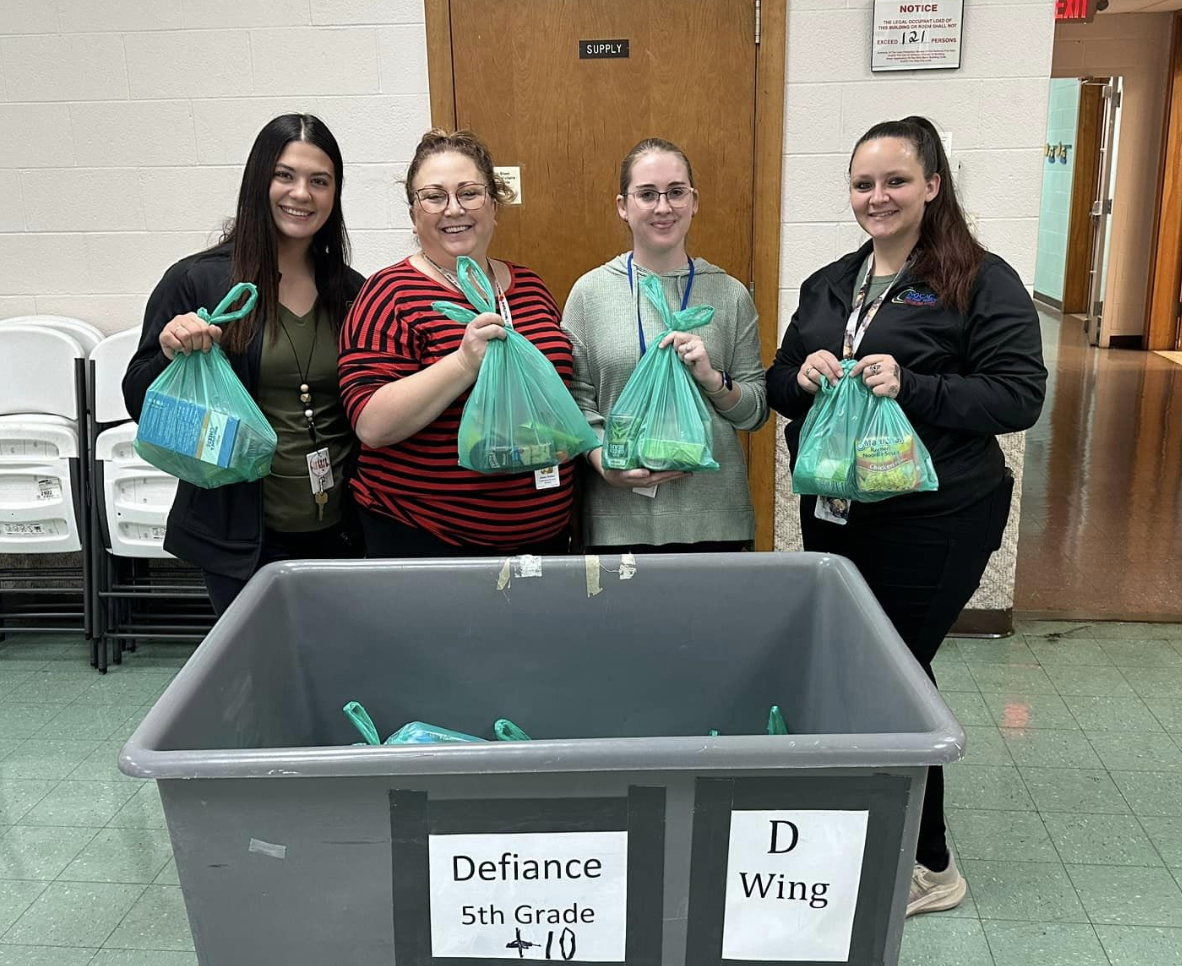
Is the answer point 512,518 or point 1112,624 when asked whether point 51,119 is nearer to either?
point 512,518

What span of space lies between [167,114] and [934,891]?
3.06 m

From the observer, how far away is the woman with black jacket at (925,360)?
1.77 m

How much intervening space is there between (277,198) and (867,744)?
1436 mm

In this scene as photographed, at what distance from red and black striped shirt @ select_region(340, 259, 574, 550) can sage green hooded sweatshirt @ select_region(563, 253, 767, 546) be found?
0.08 m

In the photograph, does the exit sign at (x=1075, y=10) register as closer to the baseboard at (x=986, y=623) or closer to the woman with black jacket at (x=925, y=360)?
the baseboard at (x=986, y=623)

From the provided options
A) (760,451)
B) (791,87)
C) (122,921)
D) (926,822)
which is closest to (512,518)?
(926,822)

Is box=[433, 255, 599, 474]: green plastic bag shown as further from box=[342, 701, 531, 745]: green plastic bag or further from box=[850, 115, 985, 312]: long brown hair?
box=[850, 115, 985, 312]: long brown hair

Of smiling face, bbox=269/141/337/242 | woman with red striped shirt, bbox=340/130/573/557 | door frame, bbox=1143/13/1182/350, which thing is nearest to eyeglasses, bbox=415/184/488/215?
woman with red striped shirt, bbox=340/130/573/557

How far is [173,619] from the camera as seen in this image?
3.54m

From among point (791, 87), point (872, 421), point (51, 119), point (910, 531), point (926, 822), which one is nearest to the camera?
point (872, 421)

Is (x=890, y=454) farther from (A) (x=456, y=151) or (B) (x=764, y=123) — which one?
(B) (x=764, y=123)

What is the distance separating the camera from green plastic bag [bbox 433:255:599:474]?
1654mm

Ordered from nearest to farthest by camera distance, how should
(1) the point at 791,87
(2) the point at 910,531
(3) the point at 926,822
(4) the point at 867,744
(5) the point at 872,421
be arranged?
1. (4) the point at 867,744
2. (5) the point at 872,421
3. (2) the point at 910,531
4. (3) the point at 926,822
5. (1) the point at 791,87

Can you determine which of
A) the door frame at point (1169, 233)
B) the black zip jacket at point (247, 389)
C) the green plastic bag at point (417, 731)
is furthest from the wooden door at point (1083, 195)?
the green plastic bag at point (417, 731)
